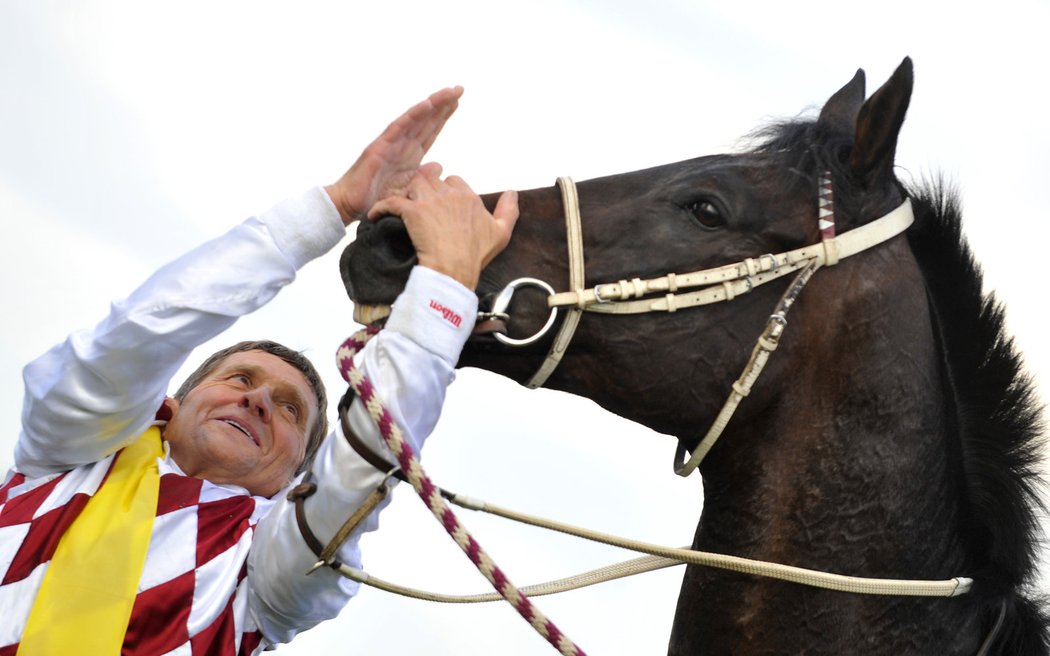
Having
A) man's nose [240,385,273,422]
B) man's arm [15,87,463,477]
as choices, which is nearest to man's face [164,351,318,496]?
man's nose [240,385,273,422]

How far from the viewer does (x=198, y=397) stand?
11.6 ft

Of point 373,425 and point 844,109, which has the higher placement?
point 844,109

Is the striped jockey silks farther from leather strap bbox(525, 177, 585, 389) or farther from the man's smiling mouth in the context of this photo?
leather strap bbox(525, 177, 585, 389)

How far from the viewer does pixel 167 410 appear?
11.8ft

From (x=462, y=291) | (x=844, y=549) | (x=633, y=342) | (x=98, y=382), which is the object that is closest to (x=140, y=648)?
(x=98, y=382)

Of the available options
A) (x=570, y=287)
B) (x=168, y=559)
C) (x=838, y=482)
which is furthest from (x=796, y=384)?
(x=168, y=559)

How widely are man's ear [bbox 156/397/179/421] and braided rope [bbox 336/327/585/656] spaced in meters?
1.05

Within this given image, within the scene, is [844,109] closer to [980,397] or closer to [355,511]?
[980,397]

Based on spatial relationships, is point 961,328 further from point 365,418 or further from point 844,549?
point 365,418

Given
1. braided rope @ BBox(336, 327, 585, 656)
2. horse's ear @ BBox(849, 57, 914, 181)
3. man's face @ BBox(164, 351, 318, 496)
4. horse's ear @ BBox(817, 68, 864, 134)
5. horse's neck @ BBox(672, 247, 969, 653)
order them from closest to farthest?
braided rope @ BBox(336, 327, 585, 656) < horse's neck @ BBox(672, 247, 969, 653) < horse's ear @ BBox(849, 57, 914, 181) < horse's ear @ BBox(817, 68, 864, 134) < man's face @ BBox(164, 351, 318, 496)

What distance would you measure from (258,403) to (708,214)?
149 cm

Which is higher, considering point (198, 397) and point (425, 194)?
point (425, 194)

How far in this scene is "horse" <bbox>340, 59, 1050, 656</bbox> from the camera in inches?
111

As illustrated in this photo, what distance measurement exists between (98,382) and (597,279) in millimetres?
1266
